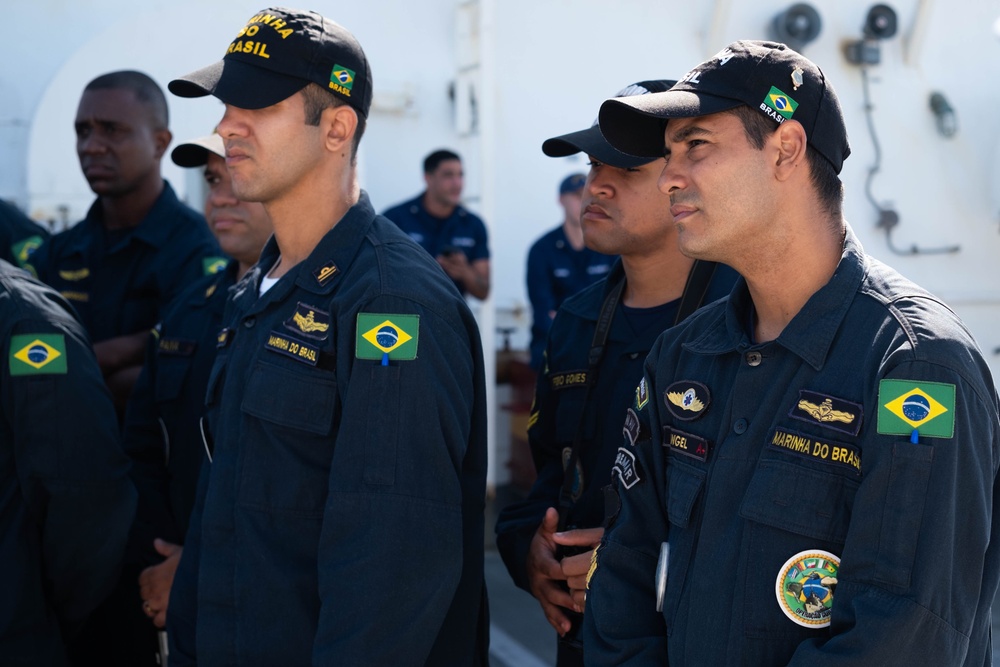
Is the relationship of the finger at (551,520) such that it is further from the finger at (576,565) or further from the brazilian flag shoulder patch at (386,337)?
the brazilian flag shoulder patch at (386,337)

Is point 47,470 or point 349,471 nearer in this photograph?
point 349,471

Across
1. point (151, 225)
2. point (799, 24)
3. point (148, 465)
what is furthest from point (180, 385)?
point (799, 24)

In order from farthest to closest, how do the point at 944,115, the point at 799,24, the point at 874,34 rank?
1. the point at 944,115
2. the point at 874,34
3. the point at 799,24

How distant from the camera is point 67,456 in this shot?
7.84 ft

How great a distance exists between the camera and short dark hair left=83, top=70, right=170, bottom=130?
3664 millimetres

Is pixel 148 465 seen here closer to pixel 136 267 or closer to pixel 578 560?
pixel 136 267

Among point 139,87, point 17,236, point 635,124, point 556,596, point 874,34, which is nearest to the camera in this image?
point 635,124

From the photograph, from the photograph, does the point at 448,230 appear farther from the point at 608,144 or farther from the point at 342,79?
the point at 342,79

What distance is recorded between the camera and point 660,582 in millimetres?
1668

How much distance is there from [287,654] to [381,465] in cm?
41

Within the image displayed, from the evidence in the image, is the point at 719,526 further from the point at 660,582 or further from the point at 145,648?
the point at 145,648

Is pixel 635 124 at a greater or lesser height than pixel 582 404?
greater

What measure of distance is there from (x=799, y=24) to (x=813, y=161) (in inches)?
216

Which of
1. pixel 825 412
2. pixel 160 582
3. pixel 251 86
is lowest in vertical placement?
pixel 160 582
